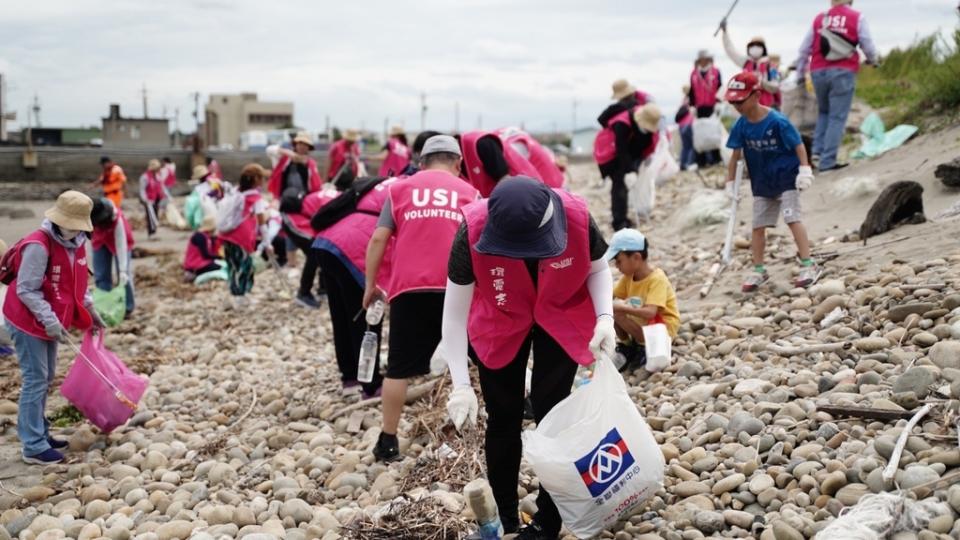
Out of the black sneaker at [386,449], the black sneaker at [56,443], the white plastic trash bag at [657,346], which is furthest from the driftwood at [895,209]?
the black sneaker at [56,443]

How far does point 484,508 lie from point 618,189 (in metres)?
6.74

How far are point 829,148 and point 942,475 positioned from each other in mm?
7105

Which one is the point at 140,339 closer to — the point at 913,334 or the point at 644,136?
the point at 644,136

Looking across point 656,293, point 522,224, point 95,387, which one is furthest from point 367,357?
point 522,224

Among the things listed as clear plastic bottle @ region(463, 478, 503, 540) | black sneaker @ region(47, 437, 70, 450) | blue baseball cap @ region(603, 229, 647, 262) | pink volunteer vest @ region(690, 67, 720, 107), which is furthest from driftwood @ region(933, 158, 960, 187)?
black sneaker @ region(47, 437, 70, 450)

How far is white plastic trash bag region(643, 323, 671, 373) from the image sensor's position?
501 centimetres

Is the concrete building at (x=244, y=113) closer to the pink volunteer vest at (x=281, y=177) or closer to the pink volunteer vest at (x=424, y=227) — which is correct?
the pink volunteer vest at (x=281, y=177)

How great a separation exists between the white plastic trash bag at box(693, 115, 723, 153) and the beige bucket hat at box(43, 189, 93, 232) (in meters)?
9.31

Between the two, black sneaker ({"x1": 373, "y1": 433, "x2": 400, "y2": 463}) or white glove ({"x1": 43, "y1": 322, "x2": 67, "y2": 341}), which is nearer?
black sneaker ({"x1": 373, "y1": 433, "x2": 400, "y2": 463})

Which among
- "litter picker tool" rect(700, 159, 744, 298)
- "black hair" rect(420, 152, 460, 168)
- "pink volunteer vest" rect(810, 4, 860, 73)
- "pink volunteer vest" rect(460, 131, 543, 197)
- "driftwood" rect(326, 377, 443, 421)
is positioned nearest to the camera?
"black hair" rect(420, 152, 460, 168)

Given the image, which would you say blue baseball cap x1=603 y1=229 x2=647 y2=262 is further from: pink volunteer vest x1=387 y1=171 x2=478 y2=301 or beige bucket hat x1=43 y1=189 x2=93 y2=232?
beige bucket hat x1=43 y1=189 x2=93 y2=232

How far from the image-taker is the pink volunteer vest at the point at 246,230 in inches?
340

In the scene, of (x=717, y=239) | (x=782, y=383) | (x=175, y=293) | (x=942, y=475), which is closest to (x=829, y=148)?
(x=717, y=239)

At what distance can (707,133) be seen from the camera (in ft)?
41.0
